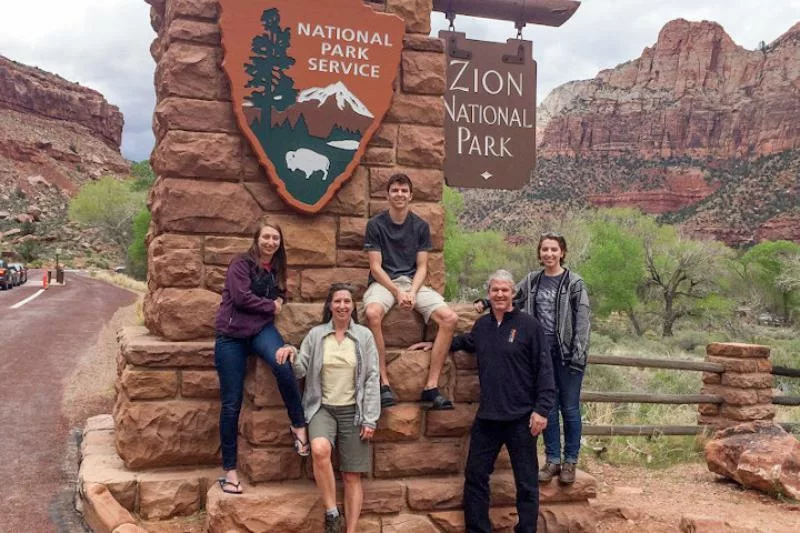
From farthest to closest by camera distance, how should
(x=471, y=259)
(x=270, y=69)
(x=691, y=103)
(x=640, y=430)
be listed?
(x=691, y=103) < (x=471, y=259) < (x=640, y=430) < (x=270, y=69)

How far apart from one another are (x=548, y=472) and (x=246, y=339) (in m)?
2.14

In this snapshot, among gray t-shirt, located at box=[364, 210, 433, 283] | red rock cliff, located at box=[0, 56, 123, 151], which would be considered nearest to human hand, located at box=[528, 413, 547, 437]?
gray t-shirt, located at box=[364, 210, 433, 283]

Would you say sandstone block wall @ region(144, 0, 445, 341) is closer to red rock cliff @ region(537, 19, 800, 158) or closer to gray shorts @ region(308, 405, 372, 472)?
gray shorts @ region(308, 405, 372, 472)

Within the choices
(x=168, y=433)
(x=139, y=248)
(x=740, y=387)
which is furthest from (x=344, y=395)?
(x=139, y=248)

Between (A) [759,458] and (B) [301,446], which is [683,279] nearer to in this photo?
(A) [759,458]

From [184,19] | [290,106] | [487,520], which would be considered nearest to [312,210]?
[290,106]

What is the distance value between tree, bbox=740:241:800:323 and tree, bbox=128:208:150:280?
29998mm

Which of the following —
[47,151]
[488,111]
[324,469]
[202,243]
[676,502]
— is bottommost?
[676,502]

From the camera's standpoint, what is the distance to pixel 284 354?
3.92 m

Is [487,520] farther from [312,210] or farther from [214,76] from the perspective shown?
Answer: [214,76]

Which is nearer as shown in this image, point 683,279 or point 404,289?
point 404,289

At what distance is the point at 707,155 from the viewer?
97.5 metres

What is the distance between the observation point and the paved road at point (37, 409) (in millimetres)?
4707

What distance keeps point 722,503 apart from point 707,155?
101620mm
